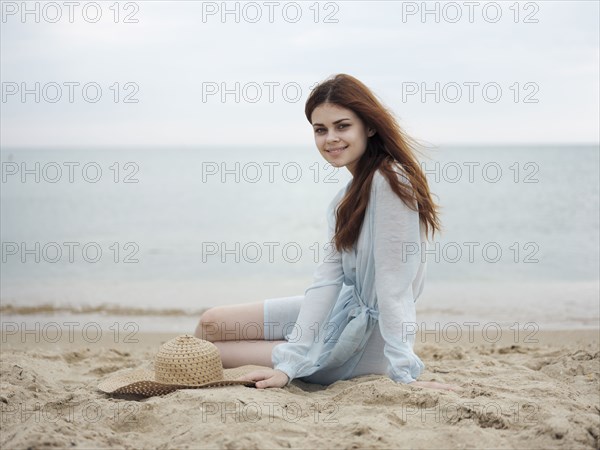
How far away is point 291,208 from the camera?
58.3ft

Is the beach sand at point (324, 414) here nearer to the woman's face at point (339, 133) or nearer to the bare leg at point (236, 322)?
the bare leg at point (236, 322)

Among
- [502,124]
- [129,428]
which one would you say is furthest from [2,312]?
[502,124]

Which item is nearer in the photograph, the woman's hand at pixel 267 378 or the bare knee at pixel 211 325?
the woman's hand at pixel 267 378

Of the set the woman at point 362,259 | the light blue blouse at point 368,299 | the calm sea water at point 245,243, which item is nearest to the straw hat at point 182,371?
the woman at point 362,259

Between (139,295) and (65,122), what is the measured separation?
1473cm

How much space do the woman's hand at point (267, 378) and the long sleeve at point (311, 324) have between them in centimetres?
4

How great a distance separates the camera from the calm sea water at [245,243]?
7953 millimetres

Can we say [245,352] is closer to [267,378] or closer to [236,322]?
[236,322]

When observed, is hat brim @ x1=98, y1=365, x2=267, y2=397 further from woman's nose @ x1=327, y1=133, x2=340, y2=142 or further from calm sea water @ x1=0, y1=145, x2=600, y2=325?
calm sea water @ x1=0, y1=145, x2=600, y2=325

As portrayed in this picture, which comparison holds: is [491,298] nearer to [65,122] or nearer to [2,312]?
[2,312]

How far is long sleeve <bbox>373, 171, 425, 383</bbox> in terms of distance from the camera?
3.08 meters

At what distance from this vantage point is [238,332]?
360 centimetres

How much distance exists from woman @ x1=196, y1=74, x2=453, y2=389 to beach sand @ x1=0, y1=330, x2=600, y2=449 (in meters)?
0.15

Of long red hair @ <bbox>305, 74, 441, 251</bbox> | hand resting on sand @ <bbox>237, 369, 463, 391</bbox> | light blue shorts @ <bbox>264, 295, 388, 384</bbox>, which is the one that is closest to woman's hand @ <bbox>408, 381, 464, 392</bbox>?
hand resting on sand @ <bbox>237, 369, 463, 391</bbox>
